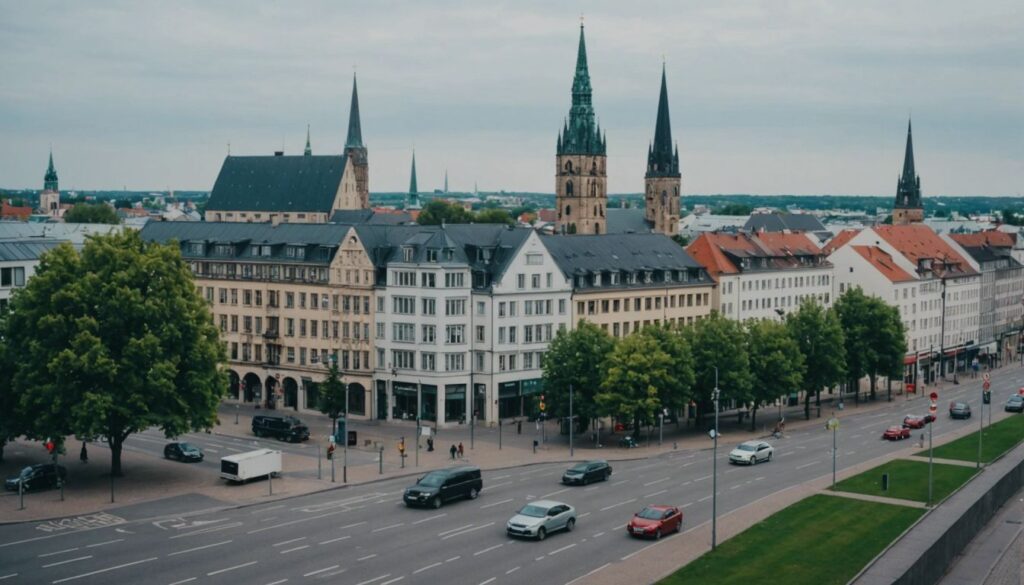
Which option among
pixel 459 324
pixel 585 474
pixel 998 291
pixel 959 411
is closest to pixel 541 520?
pixel 585 474

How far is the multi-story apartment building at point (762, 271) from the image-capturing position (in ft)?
423

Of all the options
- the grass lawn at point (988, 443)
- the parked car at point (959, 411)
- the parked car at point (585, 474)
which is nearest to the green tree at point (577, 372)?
the parked car at point (585, 474)

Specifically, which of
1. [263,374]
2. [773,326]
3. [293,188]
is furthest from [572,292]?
[293,188]

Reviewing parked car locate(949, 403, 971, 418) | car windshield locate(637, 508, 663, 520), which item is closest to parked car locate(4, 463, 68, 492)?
car windshield locate(637, 508, 663, 520)

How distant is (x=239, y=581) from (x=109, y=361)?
24.4 meters

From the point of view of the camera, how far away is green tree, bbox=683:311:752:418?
97875 mm

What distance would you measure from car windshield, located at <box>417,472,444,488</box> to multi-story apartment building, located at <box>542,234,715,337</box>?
137 ft

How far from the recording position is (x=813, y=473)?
7944 cm

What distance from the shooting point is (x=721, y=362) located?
324 ft

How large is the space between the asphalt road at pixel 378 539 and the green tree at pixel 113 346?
28.3 feet

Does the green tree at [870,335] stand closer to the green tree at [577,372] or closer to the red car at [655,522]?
the green tree at [577,372]

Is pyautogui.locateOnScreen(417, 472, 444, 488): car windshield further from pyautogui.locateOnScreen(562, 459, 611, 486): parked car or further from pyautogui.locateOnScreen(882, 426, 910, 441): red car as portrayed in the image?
pyautogui.locateOnScreen(882, 426, 910, 441): red car

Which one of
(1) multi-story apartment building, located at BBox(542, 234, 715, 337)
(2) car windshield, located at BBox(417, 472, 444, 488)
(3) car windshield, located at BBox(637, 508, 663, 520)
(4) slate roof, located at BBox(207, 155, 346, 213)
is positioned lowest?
(3) car windshield, located at BBox(637, 508, 663, 520)

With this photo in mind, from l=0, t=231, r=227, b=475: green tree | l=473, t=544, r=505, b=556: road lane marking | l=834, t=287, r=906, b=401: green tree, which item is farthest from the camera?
l=834, t=287, r=906, b=401: green tree
